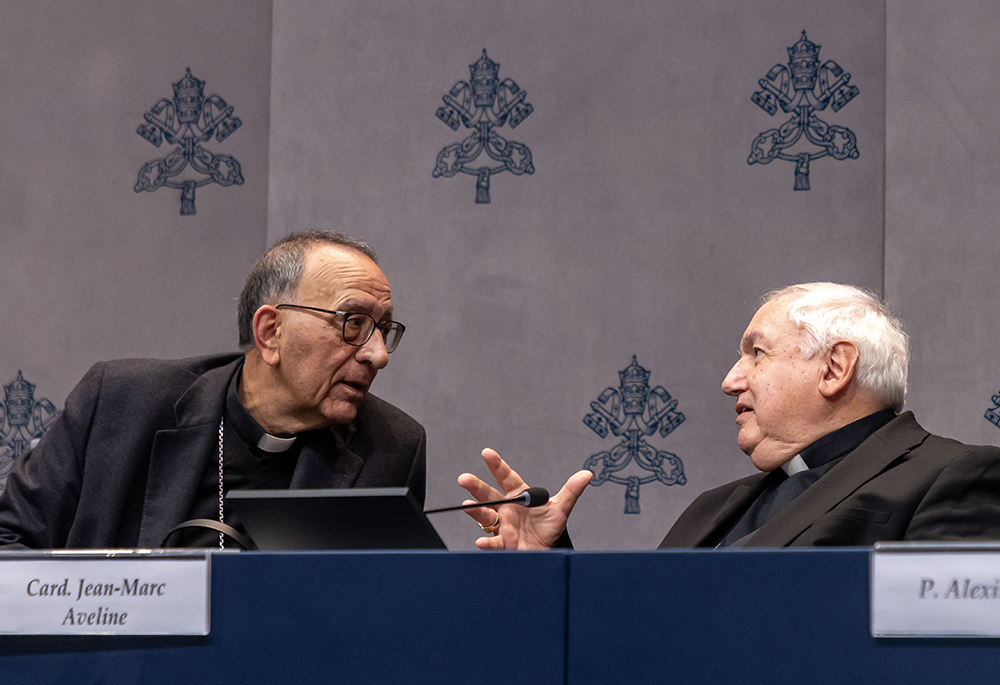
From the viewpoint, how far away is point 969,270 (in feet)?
8.17

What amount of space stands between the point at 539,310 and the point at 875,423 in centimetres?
110

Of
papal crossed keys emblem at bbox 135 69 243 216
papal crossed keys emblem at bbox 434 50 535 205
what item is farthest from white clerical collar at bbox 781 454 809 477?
papal crossed keys emblem at bbox 135 69 243 216

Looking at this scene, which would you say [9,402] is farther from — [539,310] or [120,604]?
[120,604]

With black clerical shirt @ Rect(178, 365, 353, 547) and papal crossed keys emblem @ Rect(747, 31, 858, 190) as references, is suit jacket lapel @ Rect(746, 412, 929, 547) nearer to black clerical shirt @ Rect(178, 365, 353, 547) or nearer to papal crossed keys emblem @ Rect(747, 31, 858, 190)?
black clerical shirt @ Rect(178, 365, 353, 547)

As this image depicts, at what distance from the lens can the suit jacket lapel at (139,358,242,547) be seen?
6.42 ft

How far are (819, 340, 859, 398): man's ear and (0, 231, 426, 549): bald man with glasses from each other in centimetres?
85

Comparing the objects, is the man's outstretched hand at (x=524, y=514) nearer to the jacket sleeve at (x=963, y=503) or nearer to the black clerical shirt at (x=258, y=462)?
the black clerical shirt at (x=258, y=462)

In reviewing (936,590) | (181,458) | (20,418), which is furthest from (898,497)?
(20,418)

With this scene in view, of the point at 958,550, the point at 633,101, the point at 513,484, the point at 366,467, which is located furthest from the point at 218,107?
the point at 958,550

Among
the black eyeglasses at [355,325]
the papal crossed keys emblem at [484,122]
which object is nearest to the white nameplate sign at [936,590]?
the black eyeglasses at [355,325]

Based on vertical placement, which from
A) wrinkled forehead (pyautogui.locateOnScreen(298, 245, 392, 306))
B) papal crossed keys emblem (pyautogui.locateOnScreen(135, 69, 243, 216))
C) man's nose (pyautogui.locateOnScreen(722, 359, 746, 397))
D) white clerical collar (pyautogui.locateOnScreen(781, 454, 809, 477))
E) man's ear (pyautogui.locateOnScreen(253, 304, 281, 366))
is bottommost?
white clerical collar (pyautogui.locateOnScreen(781, 454, 809, 477))

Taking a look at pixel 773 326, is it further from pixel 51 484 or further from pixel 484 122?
pixel 51 484

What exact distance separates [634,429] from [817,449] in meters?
0.88

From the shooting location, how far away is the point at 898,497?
5.40 ft
